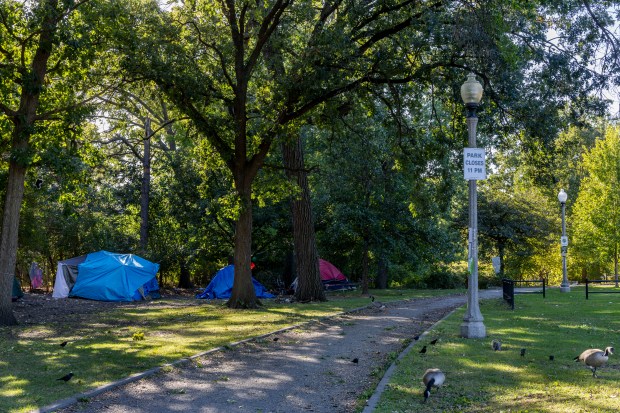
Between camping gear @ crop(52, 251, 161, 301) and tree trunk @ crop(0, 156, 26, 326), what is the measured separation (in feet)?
40.2

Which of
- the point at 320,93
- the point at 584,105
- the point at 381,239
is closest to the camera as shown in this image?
the point at 584,105

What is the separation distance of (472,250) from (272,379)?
5339 mm

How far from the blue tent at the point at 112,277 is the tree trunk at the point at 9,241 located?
12.2 metres

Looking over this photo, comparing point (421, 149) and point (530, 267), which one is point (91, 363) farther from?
point (530, 267)

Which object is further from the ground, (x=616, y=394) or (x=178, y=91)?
(x=178, y=91)

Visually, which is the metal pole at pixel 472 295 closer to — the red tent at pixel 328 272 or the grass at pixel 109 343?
the grass at pixel 109 343

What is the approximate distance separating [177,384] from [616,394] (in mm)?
5401

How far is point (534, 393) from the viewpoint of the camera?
276 inches

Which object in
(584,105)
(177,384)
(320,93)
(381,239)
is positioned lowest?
(177,384)

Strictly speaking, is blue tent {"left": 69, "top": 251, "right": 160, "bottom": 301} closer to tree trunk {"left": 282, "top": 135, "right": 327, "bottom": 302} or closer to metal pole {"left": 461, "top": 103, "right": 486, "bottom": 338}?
tree trunk {"left": 282, "top": 135, "right": 327, "bottom": 302}

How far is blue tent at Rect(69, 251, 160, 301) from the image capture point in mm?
27609

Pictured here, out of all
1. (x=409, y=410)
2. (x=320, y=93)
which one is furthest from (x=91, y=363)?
(x=320, y=93)

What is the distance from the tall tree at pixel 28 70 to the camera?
47.8 feet

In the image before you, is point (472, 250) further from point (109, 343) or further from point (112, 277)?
point (112, 277)
